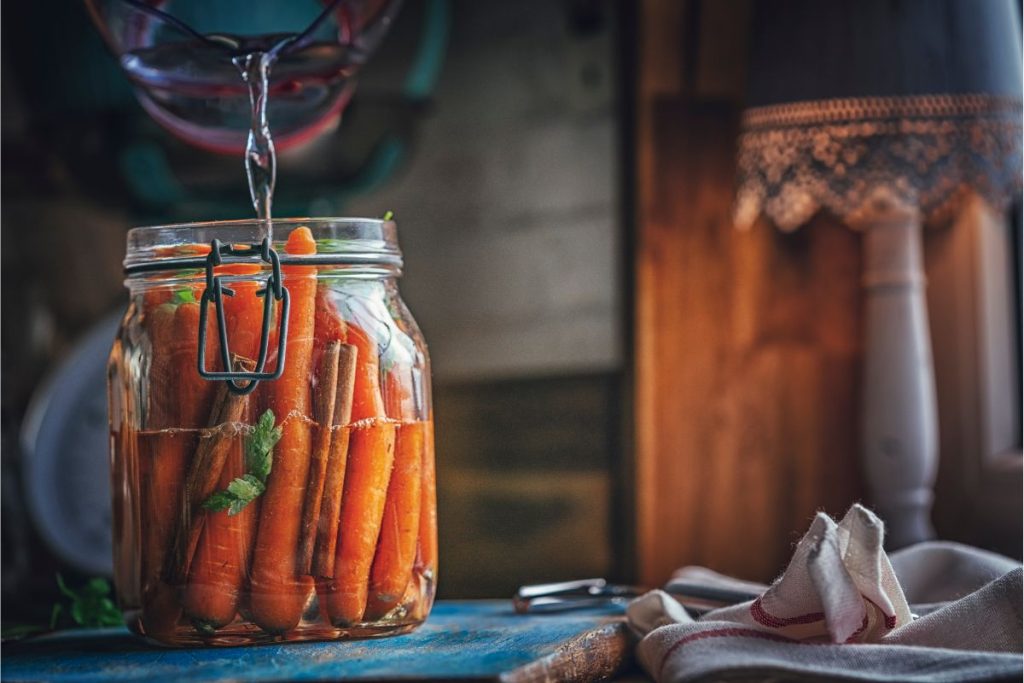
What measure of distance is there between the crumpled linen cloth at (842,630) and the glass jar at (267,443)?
6.8 inches

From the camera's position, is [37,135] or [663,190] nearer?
[663,190]

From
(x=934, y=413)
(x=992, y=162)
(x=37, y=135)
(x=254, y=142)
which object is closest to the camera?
(x=254, y=142)

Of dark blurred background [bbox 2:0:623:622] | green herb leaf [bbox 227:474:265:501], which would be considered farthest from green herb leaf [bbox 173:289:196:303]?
dark blurred background [bbox 2:0:623:622]

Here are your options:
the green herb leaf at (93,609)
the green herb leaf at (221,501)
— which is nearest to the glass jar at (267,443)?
the green herb leaf at (221,501)

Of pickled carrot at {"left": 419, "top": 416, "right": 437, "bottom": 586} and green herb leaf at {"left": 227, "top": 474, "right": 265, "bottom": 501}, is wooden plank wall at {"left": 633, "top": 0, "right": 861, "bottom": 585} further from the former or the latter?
green herb leaf at {"left": 227, "top": 474, "right": 265, "bottom": 501}

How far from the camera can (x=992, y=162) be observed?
1259 mm

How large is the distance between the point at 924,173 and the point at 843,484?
47 centimetres

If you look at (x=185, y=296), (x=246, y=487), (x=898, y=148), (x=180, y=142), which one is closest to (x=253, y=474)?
(x=246, y=487)

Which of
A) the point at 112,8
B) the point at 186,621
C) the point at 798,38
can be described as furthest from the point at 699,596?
the point at 798,38

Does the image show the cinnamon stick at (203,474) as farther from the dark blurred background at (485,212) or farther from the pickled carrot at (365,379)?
the dark blurred background at (485,212)

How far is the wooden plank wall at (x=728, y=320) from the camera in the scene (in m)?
1.58

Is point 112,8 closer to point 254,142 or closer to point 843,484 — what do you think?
point 254,142

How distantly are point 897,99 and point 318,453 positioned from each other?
2.61 feet

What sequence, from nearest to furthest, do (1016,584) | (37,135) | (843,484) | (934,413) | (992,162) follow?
(1016,584) → (992,162) → (934,413) → (843,484) → (37,135)
